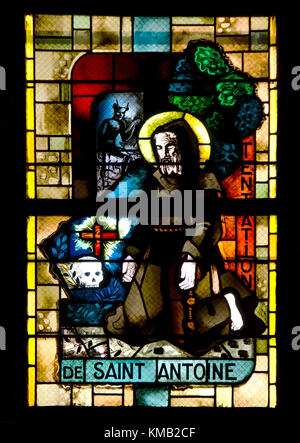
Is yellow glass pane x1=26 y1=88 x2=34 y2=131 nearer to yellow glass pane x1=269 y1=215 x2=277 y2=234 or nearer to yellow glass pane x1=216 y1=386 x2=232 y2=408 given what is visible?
yellow glass pane x1=269 y1=215 x2=277 y2=234

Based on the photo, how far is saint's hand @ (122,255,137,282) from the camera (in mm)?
3322

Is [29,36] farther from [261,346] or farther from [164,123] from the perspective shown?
[261,346]

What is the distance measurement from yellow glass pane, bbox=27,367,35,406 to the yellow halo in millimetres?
1228

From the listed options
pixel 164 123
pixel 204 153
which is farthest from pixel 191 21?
pixel 204 153

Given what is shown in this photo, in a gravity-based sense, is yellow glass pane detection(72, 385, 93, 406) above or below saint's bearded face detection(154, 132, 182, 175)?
below

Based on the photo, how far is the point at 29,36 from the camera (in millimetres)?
3342

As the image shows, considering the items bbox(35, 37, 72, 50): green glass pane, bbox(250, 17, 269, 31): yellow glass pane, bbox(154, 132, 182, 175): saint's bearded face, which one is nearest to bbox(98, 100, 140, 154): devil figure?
bbox(154, 132, 182, 175): saint's bearded face

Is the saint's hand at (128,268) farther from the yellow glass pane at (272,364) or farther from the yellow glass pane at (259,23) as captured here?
the yellow glass pane at (259,23)

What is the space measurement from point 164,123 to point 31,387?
1.50 m

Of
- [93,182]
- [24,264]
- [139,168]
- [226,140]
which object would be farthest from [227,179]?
[24,264]

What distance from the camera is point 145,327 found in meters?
3.31

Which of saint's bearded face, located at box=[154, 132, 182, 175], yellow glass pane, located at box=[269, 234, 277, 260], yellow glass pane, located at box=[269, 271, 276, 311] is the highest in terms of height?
saint's bearded face, located at box=[154, 132, 182, 175]
